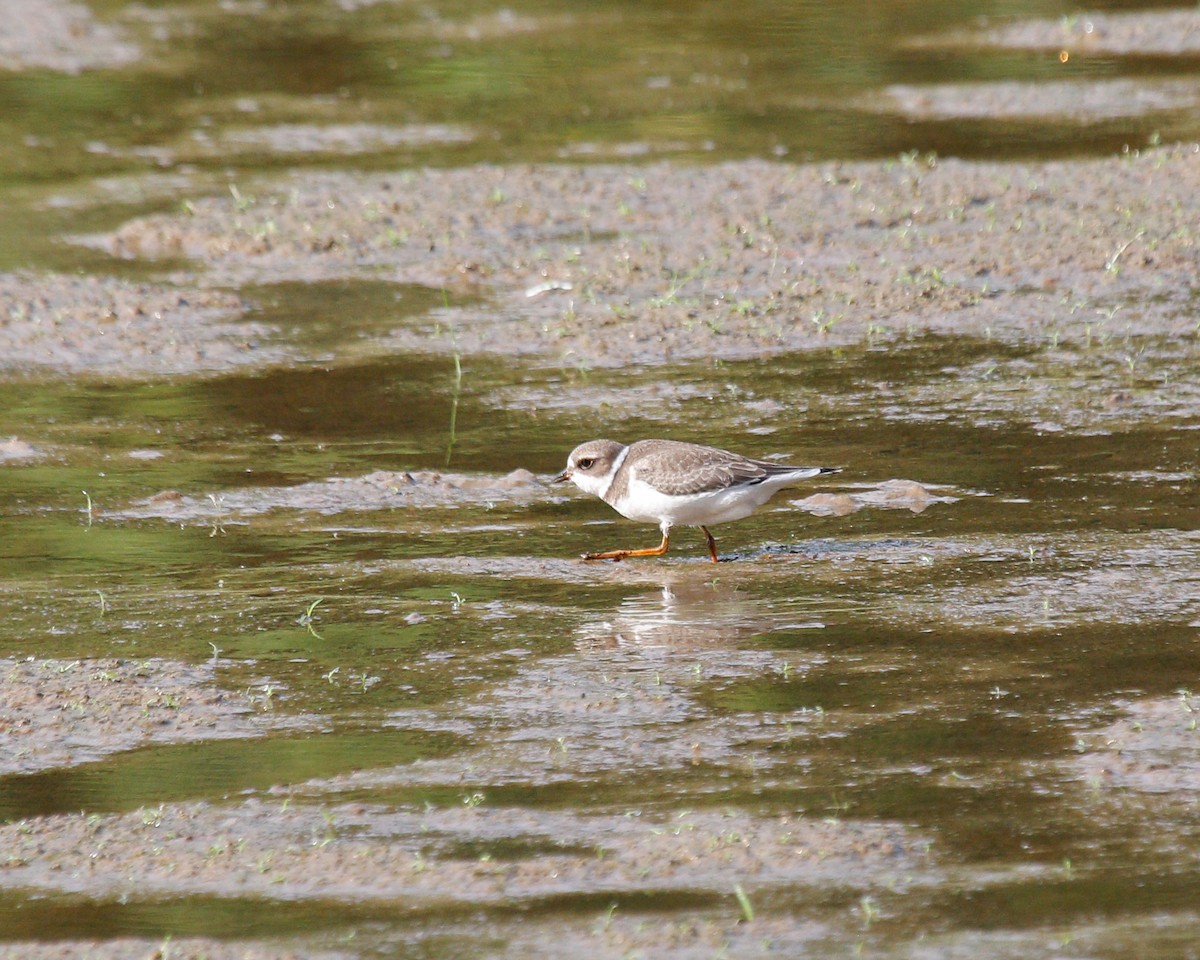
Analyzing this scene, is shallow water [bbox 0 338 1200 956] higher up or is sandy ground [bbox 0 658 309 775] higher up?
shallow water [bbox 0 338 1200 956]

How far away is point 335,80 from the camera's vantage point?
17.6 m

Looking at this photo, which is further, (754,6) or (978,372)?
(754,6)

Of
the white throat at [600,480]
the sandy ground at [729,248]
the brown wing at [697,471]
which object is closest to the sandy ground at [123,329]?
the sandy ground at [729,248]

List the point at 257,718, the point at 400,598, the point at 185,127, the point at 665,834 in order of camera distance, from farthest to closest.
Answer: the point at 185,127 → the point at 400,598 → the point at 257,718 → the point at 665,834

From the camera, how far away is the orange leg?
7.79m

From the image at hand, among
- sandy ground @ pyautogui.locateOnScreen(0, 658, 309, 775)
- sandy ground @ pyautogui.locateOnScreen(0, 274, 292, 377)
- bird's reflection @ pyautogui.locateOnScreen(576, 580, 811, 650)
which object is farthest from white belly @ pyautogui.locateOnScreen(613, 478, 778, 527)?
sandy ground @ pyautogui.locateOnScreen(0, 274, 292, 377)

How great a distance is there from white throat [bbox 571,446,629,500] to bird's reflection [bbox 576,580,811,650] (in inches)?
28.1

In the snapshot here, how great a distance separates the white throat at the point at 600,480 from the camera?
7965mm

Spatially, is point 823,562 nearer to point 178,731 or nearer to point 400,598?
point 400,598

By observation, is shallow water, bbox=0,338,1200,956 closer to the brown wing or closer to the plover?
the plover

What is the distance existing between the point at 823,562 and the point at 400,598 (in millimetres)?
1788

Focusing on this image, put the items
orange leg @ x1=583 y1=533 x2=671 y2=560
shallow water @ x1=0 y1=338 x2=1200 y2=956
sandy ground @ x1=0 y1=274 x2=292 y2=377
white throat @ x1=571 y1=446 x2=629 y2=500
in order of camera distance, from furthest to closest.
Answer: sandy ground @ x1=0 y1=274 x2=292 y2=377 → white throat @ x1=571 y1=446 x2=629 y2=500 → orange leg @ x1=583 y1=533 x2=671 y2=560 → shallow water @ x1=0 y1=338 x2=1200 y2=956

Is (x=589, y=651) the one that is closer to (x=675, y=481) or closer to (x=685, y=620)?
(x=685, y=620)

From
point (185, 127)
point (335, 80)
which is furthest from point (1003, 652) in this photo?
point (335, 80)
